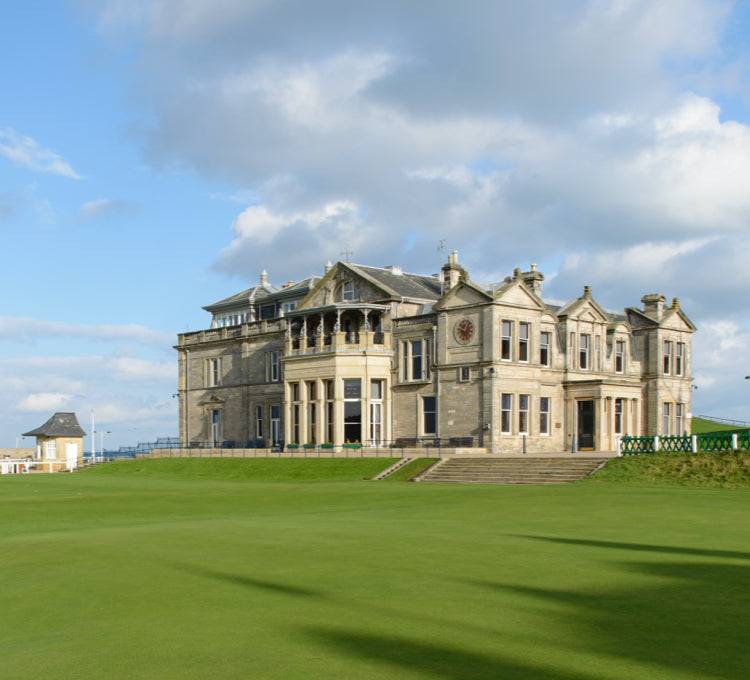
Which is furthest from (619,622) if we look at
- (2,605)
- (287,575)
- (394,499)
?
(394,499)

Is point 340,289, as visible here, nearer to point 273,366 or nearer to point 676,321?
point 273,366

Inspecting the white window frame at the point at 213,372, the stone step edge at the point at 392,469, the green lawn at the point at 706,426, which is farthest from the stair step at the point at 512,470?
the green lawn at the point at 706,426

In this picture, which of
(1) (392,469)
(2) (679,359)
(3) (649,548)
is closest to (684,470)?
(1) (392,469)

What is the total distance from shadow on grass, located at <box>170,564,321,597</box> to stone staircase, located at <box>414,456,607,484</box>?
24.0 metres

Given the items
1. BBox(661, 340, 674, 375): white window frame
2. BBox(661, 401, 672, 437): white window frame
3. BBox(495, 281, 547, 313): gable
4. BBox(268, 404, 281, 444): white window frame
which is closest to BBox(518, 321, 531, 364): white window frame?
BBox(495, 281, 547, 313): gable

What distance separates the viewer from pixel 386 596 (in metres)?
10.1

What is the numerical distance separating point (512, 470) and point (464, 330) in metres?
13.6

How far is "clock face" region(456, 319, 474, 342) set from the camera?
4947cm

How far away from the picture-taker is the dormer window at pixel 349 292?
183 ft

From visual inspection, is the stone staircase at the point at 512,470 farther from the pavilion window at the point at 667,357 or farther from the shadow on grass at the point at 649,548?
the pavilion window at the point at 667,357

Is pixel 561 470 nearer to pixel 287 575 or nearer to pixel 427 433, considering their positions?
pixel 427 433

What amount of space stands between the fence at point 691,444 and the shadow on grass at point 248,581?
27056mm

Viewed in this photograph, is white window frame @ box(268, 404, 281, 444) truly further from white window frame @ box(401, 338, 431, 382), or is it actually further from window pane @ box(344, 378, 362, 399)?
white window frame @ box(401, 338, 431, 382)

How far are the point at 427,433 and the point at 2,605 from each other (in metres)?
42.0
